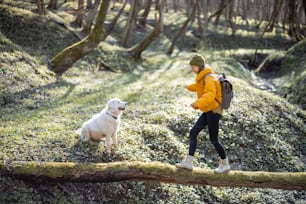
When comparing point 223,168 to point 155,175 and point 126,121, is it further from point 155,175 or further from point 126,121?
point 126,121

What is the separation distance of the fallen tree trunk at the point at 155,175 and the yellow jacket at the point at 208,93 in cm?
141

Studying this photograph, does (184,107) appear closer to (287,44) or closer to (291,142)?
(291,142)

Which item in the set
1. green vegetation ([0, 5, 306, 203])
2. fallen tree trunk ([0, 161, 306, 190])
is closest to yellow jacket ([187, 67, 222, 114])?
fallen tree trunk ([0, 161, 306, 190])

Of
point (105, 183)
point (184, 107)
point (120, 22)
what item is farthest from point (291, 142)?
point (120, 22)

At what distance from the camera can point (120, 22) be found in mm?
35656

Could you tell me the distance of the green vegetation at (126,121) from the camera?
27.4 ft

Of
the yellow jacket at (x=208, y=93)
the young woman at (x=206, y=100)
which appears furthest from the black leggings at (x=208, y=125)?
the yellow jacket at (x=208, y=93)

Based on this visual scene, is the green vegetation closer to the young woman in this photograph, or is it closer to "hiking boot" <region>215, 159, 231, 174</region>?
"hiking boot" <region>215, 159, 231, 174</region>

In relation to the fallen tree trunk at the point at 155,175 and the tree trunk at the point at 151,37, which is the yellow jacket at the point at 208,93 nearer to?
the fallen tree trunk at the point at 155,175

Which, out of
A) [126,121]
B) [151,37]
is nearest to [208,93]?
[126,121]

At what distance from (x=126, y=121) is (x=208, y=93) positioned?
4.80 metres

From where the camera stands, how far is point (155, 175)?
7594 mm

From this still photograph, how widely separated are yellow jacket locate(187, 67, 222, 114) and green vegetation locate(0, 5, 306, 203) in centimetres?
275

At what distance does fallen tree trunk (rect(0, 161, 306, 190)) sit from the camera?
7402 millimetres
